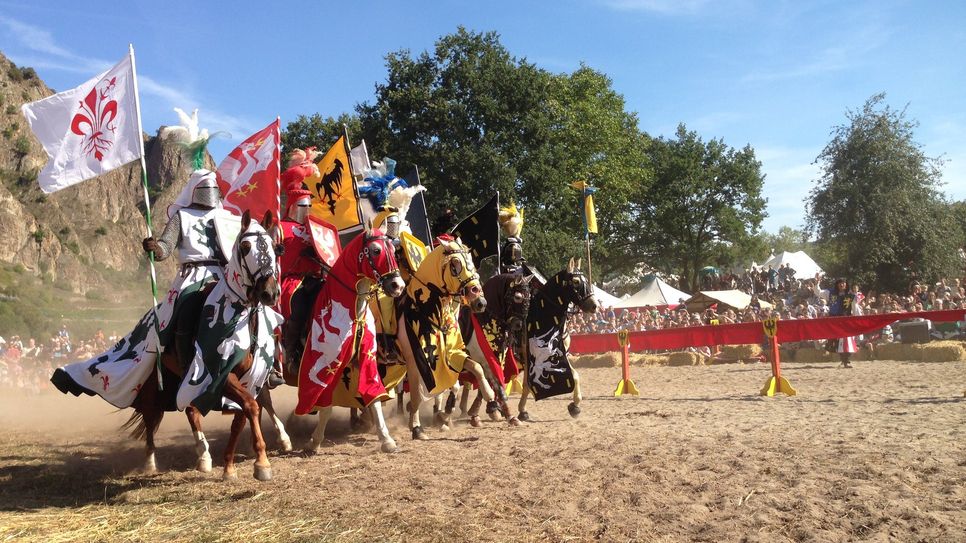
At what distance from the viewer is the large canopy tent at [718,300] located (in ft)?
103

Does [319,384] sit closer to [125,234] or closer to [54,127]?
[54,127]

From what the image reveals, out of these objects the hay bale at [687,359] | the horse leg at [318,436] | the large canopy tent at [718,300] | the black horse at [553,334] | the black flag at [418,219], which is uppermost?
the black flag at [418,219]

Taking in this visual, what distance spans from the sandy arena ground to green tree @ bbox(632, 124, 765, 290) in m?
42.8

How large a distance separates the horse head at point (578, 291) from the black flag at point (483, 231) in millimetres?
1057

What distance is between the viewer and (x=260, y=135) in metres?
9.32

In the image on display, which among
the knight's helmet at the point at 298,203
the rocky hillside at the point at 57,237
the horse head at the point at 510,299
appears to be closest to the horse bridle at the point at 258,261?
the knight's helmet at the point at 298,203

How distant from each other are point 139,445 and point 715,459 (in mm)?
7159

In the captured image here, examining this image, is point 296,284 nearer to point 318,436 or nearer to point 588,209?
point 318,436

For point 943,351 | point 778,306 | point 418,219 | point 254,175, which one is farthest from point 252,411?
point 778,306

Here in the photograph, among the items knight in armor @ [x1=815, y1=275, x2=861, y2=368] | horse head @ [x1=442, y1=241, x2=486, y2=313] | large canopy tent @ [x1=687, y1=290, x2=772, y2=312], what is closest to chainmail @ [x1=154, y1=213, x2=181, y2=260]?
horse head @ [x1=442, y1=241, x2=486, y2=313]

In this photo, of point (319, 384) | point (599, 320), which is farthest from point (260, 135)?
point (599, 320)

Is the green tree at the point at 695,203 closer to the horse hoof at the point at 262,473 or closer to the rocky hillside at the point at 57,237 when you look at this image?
the rocky hillside at the point at 57,237

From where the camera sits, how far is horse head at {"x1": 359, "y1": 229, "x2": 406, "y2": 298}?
7962 millimetres

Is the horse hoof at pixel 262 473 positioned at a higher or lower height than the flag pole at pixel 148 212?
lower
